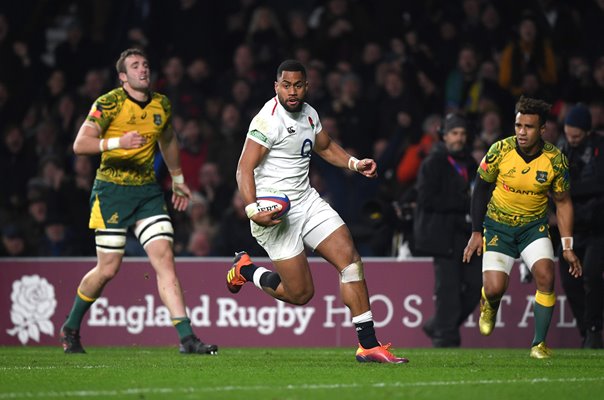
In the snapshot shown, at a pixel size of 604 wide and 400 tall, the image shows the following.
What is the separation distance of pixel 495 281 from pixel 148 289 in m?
4.96

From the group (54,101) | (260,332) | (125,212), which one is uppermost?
(54,101)

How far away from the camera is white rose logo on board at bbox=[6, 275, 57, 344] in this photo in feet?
48.8

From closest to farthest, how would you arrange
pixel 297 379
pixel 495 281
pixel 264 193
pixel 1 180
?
1. pixel 297 379
2. pixel 264 193
3. pixel 495 281
4. pixel 1 180

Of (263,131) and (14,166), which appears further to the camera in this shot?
(14,166)

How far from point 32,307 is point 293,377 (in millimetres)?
6631

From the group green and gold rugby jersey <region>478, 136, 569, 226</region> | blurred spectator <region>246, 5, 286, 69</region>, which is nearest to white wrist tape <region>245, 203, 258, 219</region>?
green and gold rugby jersey <region>478, 136, 569, 226</region>

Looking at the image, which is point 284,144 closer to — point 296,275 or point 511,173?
point 296,275

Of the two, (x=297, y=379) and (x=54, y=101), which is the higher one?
(x=54, y=101)

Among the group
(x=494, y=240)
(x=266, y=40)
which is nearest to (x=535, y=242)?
(x=494, y=240)

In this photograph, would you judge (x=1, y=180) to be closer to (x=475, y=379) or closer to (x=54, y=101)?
(x=54, y=101)

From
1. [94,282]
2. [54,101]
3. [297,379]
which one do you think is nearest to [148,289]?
[94,282]

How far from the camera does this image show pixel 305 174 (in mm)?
10492

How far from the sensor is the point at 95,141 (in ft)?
36.7

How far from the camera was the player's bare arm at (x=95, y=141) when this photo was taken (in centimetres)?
1077
